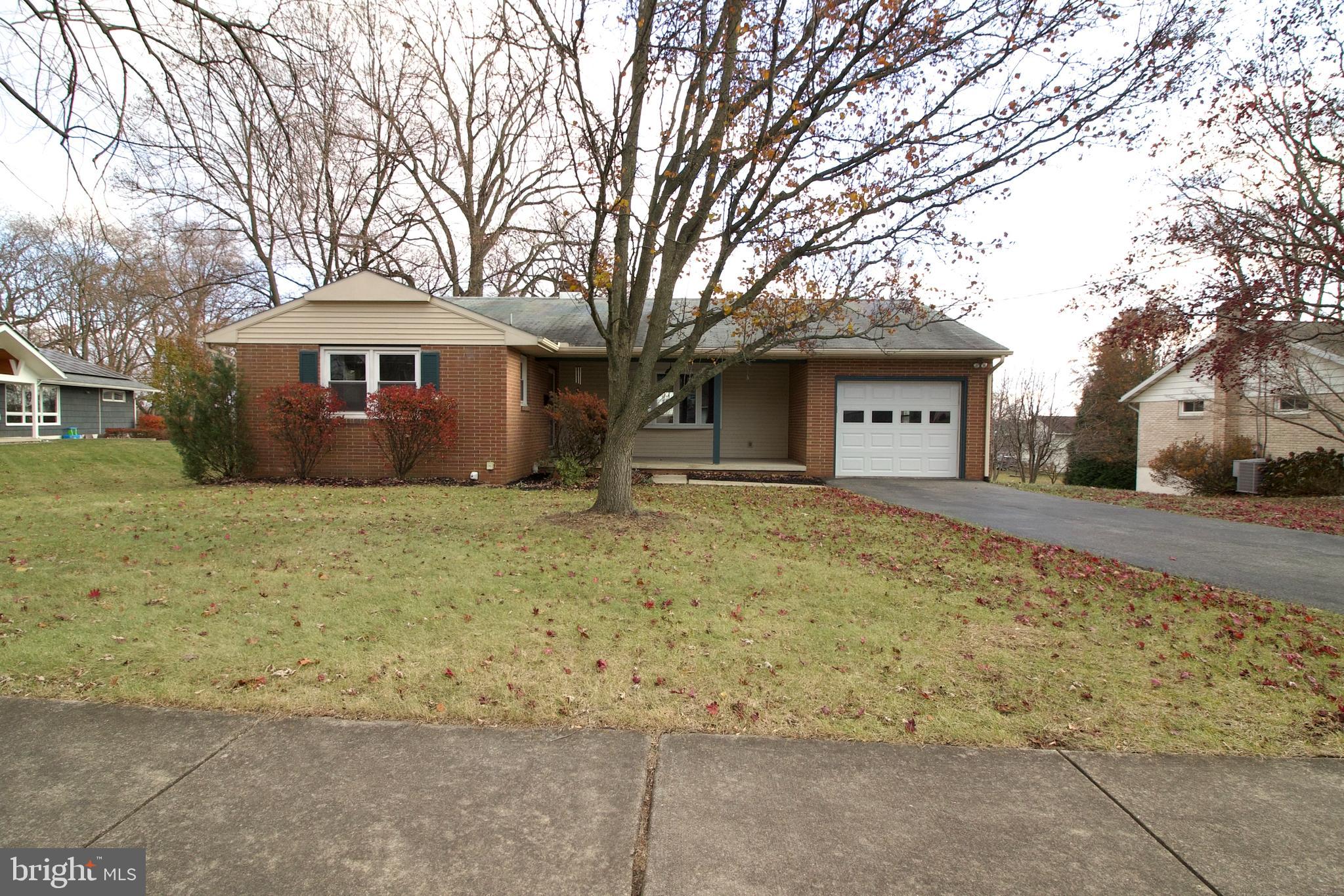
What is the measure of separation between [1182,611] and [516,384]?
11.4 metres

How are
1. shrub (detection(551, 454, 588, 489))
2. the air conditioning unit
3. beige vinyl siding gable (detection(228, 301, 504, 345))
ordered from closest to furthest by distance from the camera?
1. shrub (detection(551, 454, 588, 489))
2. beige vinyl siding gable (detection(228, 301, 504, 345))
3. the air conditioning unit

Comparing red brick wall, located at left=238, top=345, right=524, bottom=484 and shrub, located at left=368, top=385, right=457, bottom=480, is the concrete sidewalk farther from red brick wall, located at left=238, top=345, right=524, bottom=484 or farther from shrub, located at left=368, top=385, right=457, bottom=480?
red brick wall, located at left=238, top=345, right=524, bottom=484

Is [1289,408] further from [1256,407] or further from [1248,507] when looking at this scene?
[1248,507]

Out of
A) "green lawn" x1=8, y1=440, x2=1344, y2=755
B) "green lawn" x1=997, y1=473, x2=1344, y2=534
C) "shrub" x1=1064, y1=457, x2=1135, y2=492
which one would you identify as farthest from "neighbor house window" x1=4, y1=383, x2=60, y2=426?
"shrub" x1=1064, y1=457, x2=1135, y2=492

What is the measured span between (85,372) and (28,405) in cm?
263

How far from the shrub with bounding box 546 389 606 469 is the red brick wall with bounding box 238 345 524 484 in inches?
43.4

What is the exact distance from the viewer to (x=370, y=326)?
1297cm

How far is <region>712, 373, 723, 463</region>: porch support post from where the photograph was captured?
16125mm

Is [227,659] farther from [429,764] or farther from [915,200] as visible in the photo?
[915,200]

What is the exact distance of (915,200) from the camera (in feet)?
24.4

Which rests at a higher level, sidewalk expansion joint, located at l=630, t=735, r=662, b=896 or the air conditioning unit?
the air conditioning unit

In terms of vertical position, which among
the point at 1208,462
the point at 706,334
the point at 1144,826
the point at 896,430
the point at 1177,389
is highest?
the point at 706,334

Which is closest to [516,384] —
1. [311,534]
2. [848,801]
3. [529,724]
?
[311,534]

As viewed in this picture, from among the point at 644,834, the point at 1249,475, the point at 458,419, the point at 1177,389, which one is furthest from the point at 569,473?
the point at 1177,389
